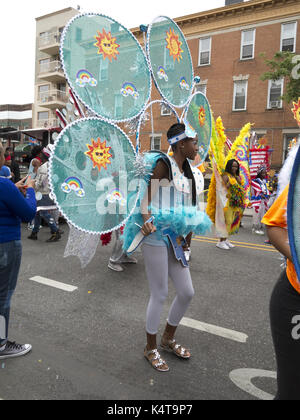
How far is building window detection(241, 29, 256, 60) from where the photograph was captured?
19.7 m

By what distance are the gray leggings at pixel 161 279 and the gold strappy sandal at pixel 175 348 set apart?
0.29m

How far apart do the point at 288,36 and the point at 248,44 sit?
2288mm

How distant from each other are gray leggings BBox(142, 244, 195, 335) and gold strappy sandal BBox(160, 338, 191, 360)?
0.29 m

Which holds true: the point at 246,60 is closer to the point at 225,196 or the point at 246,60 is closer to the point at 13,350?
the point at 225,196

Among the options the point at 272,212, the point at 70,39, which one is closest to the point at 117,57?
the point at 70,39

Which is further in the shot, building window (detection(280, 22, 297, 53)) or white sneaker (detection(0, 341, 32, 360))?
building window (detection(280, 22, 297, 53))

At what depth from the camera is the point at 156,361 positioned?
2479 mm

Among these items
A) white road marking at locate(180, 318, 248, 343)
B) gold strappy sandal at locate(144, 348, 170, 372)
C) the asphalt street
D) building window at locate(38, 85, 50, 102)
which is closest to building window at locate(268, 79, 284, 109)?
the asphalt street

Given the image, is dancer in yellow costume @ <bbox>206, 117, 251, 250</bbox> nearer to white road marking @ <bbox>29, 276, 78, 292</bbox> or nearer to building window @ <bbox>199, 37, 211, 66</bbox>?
white road marking @ <bbox>29, 276, 78, 292</bbox>

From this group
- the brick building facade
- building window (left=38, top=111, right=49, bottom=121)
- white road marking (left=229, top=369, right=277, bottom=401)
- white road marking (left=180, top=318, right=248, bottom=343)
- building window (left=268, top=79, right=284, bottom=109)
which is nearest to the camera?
white road marking (left=229, top=369, right=277, bottom=401)

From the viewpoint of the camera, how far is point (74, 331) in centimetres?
304

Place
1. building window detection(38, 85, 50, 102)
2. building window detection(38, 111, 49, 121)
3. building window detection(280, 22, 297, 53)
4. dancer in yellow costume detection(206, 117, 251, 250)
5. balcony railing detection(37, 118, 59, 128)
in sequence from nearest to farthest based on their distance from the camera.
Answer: dancer in yellow costume detection(206, 117, 251, 250) → balcony railing detection(37, 118, 59, 128) → building window detection(280, 22, 297, 53) → building window detection(38, 85, 50, 102) → building window detection(38, 111, 49, 121)

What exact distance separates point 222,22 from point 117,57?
68.9ft

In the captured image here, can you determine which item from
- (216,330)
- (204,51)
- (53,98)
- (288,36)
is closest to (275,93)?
(288,36)
